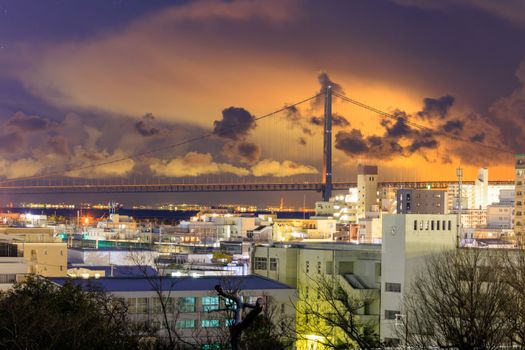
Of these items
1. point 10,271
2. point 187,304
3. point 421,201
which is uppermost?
point 421,201

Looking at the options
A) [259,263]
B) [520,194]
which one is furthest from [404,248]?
[520,194]

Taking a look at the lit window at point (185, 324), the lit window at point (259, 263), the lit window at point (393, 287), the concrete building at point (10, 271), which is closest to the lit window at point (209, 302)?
the lit window at point (185, 324)

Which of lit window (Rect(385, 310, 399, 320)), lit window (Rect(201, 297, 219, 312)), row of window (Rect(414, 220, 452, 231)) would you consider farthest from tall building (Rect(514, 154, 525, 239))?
lit window (Rect(201, 297, 219, 312))

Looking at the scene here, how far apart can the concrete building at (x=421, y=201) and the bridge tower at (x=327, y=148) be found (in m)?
5.40

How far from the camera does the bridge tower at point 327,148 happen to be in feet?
149

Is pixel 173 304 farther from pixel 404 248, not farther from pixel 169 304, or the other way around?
pixel 404 248

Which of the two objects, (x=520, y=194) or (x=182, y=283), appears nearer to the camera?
(x=182, y=283)

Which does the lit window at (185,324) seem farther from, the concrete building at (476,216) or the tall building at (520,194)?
the concrete building at (476,216)

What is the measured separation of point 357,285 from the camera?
43.6 feet

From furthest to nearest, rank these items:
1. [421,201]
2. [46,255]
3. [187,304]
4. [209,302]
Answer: [421,201], [46,255], [209,302], [187,304]

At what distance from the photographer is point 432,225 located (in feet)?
40.4

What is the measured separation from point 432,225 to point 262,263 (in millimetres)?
3404

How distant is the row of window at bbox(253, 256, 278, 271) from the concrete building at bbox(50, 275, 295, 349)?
1753mm

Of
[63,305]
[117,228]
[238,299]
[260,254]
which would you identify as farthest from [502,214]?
[238,299]
